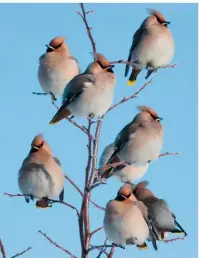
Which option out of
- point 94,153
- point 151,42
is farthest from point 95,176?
point 151,42

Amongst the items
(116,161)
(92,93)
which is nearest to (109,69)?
(92,93)

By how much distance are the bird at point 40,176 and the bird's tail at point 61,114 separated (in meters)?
0.31

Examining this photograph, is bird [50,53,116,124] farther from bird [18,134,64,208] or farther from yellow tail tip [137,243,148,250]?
yellow tail tip [137,243,148,250]

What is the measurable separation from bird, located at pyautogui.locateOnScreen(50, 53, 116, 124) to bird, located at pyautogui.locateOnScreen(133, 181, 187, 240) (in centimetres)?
89

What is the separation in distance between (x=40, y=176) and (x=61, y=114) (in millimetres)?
518

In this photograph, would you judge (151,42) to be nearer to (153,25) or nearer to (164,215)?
(153,25)

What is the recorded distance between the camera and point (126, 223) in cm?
543

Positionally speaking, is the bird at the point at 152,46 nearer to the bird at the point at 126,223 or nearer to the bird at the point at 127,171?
the bird at the point at 127,171

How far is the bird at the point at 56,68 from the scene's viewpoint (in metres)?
6.88

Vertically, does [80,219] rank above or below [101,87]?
below

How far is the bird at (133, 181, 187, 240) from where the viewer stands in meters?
6.02

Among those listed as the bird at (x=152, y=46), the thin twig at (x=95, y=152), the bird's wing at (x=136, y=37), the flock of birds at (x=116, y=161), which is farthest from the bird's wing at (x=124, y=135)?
the bird's wing at (x=136, y=37)

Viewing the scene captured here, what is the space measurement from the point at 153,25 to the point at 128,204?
99.5 inches

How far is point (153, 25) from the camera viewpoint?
755 centimetres
